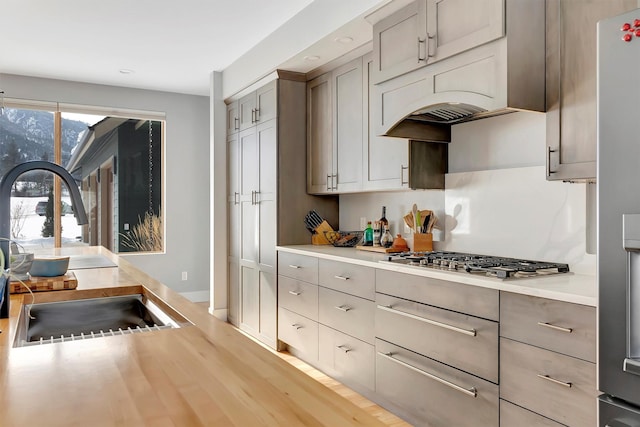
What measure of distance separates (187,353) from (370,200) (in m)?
2.86

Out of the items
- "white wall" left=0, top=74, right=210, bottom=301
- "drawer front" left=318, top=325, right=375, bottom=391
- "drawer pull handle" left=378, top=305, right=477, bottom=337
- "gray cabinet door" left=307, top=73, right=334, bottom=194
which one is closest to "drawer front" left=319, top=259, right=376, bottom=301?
"drawer pull handle" left=378, top=305, right=477, bottom=337

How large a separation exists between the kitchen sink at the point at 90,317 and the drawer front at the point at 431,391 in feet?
4.45

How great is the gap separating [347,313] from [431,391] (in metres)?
0.83

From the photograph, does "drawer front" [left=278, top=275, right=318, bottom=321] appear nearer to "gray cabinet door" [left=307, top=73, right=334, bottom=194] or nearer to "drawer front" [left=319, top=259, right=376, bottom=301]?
"drawer front" [left=319, top=259, right=376, bottom=301]

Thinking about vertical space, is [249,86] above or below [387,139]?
above

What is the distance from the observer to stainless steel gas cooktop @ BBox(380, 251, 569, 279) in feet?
6.98

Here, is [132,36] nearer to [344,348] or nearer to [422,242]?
[422,242]

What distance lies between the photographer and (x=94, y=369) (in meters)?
1.05

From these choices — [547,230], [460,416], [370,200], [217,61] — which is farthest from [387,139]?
[217,61]

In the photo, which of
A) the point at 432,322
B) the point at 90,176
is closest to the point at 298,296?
the point at 432,322

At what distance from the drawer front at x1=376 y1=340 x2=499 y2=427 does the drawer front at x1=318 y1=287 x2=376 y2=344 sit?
15 centimetres

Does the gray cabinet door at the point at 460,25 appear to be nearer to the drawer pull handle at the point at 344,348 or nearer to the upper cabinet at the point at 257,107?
the drawer pull handle at the point at 344,348

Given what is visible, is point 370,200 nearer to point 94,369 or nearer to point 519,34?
point 519,34

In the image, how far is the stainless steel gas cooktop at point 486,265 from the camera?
213 cm
